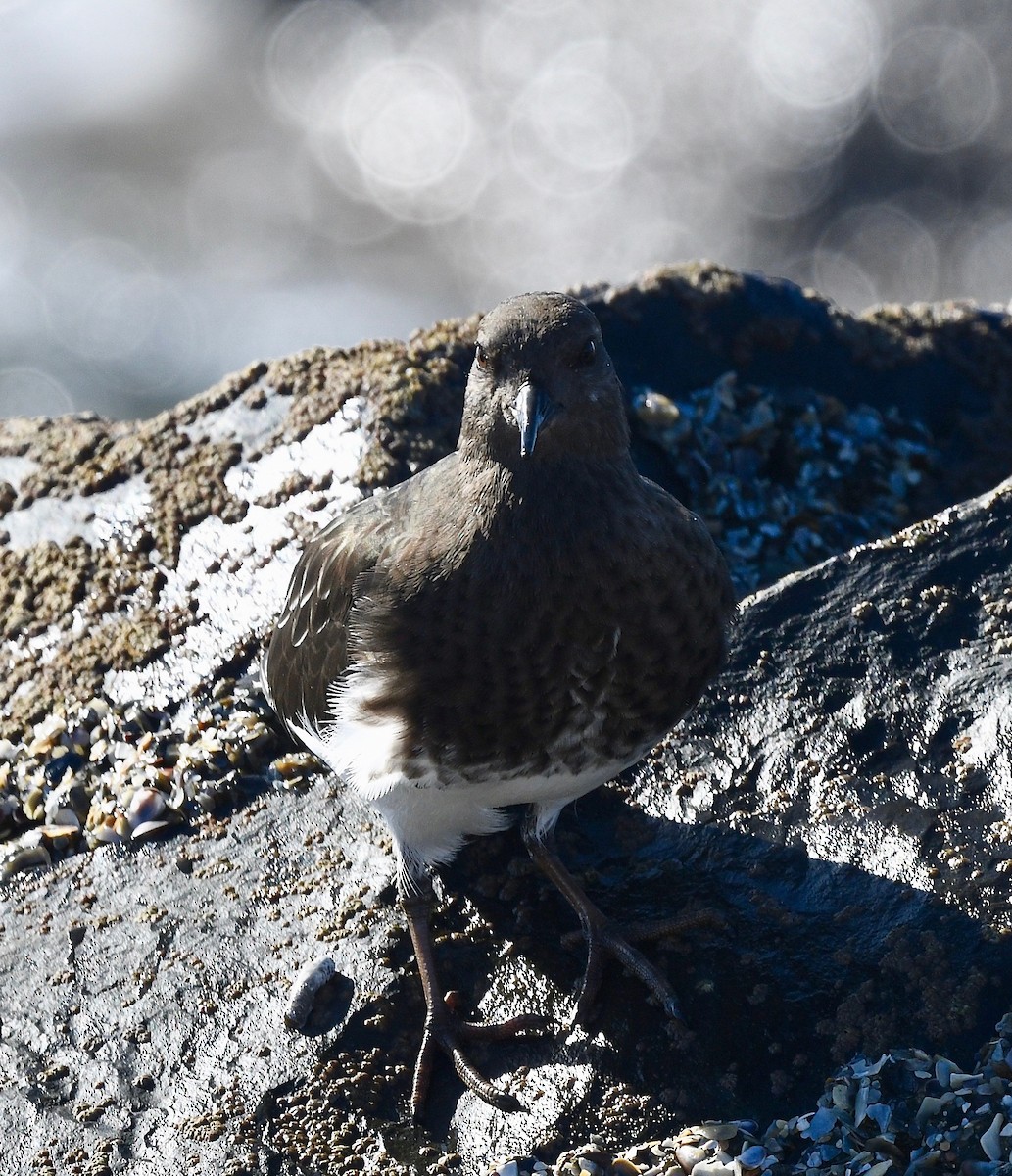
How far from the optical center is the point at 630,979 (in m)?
4.11

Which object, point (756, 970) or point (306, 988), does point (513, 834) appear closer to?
point (306, 988)

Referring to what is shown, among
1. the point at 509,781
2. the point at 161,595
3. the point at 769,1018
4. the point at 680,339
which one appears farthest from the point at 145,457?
the point at 769,1018

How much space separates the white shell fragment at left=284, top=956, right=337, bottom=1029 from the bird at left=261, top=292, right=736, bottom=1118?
1.10 ft

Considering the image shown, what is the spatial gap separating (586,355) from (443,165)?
1208 cm

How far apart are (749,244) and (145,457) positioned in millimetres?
9004

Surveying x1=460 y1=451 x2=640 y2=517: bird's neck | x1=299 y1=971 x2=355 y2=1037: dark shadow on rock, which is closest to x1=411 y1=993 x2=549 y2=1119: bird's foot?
x1=299 y1=971 x2=355 y2=1037: dark shadow on rock

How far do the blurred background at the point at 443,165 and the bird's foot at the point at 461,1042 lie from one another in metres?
9.76

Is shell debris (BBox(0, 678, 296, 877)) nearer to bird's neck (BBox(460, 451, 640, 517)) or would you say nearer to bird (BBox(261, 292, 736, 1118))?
bird (BBox(261, 292, 736, 1118))

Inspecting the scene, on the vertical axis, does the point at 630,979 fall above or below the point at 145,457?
below

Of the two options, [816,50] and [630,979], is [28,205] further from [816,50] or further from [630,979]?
[630,979]

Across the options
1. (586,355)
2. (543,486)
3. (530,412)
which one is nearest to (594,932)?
(543,486)

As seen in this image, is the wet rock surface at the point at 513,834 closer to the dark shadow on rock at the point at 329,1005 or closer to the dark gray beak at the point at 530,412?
the dark shadow on rock at the point at 329,1005

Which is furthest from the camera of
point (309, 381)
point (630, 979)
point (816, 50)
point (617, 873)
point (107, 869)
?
point (816, 50)

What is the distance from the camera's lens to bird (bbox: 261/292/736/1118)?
396 centimetres
